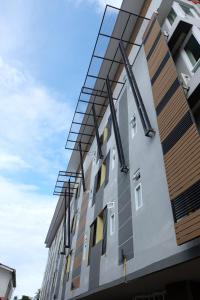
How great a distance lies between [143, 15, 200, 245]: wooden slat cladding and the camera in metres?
5.95

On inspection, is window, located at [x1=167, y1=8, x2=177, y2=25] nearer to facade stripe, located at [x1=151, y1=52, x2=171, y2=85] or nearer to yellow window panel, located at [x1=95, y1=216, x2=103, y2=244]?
facade stripe, located at [x1=151, y1=52, x2=171, y2=85]

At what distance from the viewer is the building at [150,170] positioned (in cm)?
665

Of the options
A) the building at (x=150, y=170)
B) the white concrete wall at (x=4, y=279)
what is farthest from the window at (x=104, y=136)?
the white concrete wall at (x=4, y=279)

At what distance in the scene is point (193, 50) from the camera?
9.55m

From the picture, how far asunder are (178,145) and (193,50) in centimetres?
439

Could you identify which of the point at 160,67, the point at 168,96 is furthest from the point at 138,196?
the point at 160,67

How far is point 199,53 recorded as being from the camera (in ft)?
30.3

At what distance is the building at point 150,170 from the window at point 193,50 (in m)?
0.03

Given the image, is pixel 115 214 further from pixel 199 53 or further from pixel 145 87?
pixel 199 53

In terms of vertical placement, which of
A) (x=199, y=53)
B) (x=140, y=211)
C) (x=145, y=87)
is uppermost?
(x=145, y=87)

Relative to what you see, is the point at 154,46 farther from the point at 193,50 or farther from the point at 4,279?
the point at 4,279

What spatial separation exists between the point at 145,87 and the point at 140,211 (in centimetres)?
565

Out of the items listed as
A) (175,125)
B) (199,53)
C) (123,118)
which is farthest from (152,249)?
(123,118)

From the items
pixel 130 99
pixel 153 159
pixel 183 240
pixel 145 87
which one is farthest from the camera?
pixel 130 99
